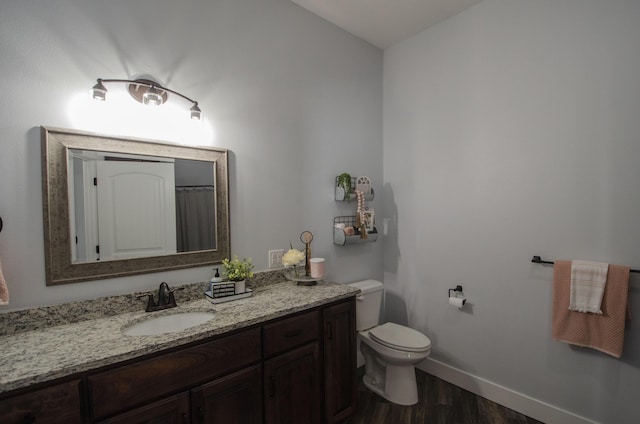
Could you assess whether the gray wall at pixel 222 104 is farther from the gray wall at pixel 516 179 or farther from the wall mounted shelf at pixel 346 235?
the gray wall at pixel 516 179

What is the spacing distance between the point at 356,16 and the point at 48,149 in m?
2.20

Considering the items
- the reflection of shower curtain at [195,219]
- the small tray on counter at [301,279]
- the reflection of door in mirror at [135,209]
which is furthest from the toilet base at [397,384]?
the reflection of door in mirror at [135,209]

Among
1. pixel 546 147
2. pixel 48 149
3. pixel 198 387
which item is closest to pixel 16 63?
pixel 48 149

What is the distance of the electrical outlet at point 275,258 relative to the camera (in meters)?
2.09

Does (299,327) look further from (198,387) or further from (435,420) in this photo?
(435,420)

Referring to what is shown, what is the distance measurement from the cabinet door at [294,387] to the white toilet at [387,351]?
65 cm

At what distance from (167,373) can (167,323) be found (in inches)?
14.5

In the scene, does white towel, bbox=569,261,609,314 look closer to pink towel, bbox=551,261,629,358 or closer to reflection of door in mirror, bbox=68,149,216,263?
pink towel, bbox=551,261,629,358

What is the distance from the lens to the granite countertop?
99 cm

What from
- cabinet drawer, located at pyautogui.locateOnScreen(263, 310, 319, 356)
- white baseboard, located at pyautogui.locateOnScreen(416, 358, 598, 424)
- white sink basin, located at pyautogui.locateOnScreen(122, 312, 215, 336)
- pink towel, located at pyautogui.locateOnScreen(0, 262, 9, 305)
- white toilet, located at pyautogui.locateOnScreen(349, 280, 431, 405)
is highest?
pink towel, located at pyautogui.locateOnScreen(0, 262, 9, 305)

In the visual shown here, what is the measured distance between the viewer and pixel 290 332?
62.9 inches

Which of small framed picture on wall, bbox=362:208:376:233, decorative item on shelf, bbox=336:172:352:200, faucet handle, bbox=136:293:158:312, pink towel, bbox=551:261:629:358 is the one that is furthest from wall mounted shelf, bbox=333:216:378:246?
faucet handle, bbox=136:293:158:312

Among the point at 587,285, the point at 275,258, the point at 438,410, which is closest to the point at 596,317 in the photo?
the point at 587,285

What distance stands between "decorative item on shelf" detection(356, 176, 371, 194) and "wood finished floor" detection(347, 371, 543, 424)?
1.61 meters
